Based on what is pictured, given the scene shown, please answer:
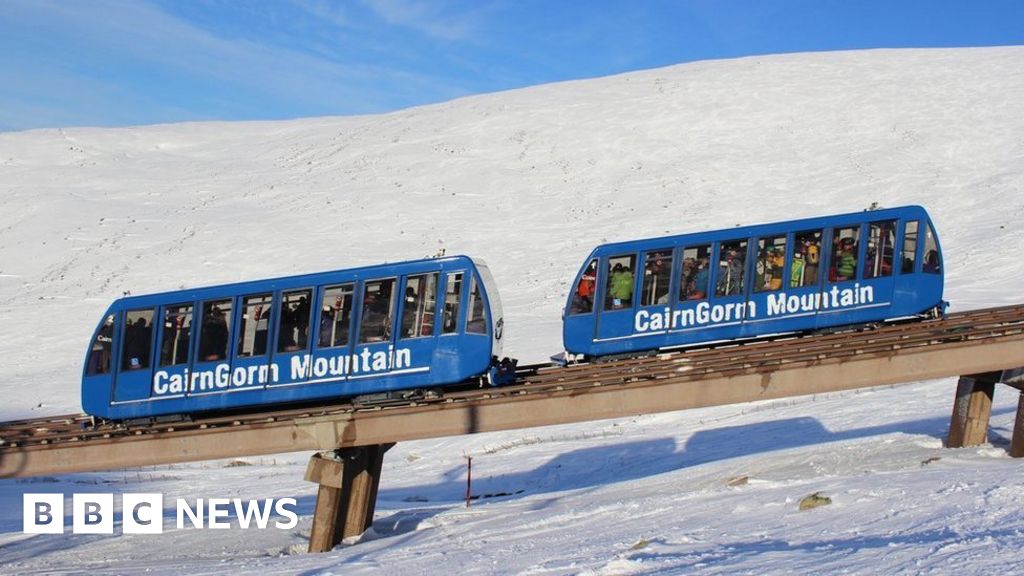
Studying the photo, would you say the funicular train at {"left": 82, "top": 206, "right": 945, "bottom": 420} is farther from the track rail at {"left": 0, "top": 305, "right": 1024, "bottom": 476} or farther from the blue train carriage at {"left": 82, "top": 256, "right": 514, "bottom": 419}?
the track rail at {"left": 0, "top": 305, "right": 1024, "bottom": 476}

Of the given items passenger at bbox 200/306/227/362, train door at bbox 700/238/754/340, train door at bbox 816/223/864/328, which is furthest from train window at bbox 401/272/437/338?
train door at bbox 816/223/864/328

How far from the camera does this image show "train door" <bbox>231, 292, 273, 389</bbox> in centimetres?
1870

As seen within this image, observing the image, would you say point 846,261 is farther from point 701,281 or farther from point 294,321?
point 294,321

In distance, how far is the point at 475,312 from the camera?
17938 mm

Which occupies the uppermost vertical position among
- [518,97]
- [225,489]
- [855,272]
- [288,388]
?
[518,97]

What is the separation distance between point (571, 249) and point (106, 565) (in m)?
32.4

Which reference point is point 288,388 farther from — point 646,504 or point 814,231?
point 814,231

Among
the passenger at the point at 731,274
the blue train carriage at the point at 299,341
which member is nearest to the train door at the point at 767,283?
the passenger at the point at 731,274

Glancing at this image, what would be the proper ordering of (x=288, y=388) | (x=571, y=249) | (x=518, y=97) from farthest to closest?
1. (x=518, y=97)
2. (x=571, y=249)
3. (x=288, y=388)

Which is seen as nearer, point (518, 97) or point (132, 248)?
point (132, 248)

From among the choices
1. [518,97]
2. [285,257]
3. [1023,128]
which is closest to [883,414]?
[285,257]

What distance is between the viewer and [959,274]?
38469 mm

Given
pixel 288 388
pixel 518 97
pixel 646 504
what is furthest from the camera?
pixel 518 97

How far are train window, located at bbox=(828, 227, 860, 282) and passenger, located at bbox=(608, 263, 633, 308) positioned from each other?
361 centimetres
